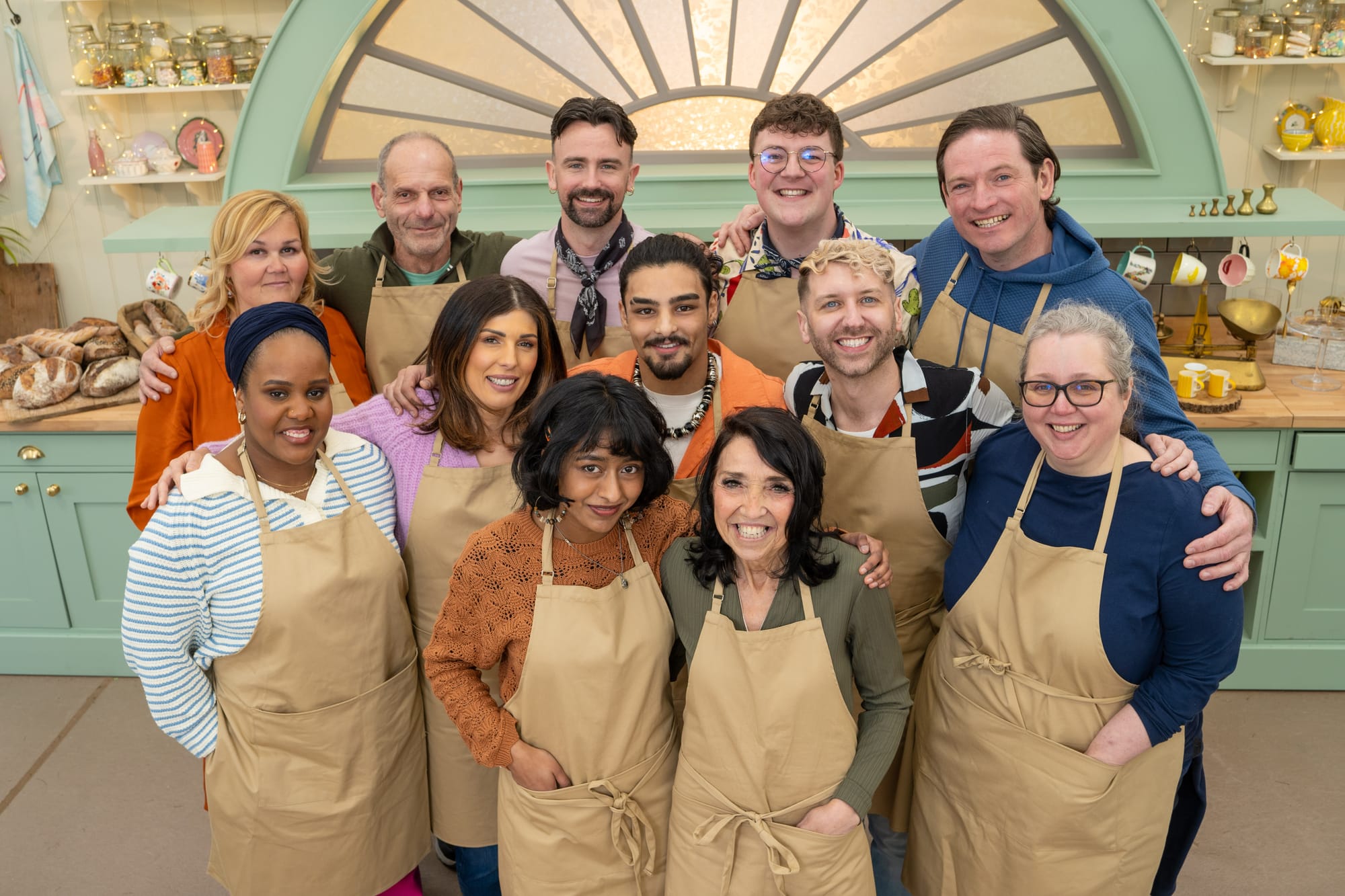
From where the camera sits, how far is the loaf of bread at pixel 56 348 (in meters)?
3.76

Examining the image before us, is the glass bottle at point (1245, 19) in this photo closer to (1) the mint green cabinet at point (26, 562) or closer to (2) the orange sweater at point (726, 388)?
(2) the orange sweater at point (726, 388)

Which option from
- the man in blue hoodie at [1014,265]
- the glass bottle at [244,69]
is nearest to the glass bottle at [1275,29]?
the man in blue hoodie at [1014,265]

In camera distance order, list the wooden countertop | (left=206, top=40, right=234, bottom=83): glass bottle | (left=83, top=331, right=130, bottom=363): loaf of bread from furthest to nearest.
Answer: (left=206, top=40, right=234, bottom=83): glass bottle < (left=83, top=331, right=130, bottom=363): loaf of bread < the wooden countertop

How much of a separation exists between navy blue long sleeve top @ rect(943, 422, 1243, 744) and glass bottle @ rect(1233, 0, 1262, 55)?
2.57m

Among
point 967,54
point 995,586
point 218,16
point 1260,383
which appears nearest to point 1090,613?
point 995,586

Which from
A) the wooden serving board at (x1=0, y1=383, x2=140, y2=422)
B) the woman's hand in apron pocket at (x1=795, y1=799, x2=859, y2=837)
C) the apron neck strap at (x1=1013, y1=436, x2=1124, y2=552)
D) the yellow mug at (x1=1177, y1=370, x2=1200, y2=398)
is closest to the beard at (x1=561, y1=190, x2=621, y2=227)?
the apron neck strap at (x1=1013, y1=436, x2=1124, y2=552)

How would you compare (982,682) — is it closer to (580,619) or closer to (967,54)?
(580,619)

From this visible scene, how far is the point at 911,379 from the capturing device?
85.5 inches

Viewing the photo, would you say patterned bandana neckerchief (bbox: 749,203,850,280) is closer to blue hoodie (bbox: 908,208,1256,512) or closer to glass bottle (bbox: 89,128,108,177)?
blue hoodie (bbox: 908,208,1256,512)

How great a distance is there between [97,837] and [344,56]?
2677 mm

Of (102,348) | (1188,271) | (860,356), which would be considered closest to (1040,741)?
(860,356)

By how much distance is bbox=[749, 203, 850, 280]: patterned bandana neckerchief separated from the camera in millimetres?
2699

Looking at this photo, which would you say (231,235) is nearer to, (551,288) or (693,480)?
(551,288)

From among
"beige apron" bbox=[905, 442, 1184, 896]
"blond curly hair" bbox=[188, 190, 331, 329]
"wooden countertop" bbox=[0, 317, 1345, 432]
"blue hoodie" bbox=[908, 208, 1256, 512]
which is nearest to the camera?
"beige apron" bbox=[905, 442, 1184, 896]
